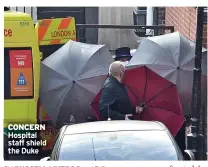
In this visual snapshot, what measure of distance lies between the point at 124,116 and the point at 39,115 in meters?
1.77

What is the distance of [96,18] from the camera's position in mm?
19047

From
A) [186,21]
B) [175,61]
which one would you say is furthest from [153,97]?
[186,21]

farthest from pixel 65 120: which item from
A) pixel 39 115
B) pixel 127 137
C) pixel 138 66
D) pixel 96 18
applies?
pixel 96 18

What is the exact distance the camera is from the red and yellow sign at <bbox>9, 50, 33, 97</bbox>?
10414 mm

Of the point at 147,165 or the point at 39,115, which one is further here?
the point at 39,115

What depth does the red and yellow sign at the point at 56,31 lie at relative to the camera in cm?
1192

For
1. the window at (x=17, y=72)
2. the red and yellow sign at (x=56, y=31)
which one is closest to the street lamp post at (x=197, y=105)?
the window at (x=17, y=72)

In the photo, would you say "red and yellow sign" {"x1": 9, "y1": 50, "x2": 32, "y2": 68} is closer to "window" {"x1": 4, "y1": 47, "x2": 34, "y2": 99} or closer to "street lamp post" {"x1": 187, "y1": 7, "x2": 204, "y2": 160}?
"window" {"x1": 4, "y1": 47, "x2": 34, "y2": 99}

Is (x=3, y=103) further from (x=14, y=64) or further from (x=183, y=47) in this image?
(x=183, y=47)

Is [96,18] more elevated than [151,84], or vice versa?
[96,18]

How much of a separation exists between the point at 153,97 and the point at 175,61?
1.96ft

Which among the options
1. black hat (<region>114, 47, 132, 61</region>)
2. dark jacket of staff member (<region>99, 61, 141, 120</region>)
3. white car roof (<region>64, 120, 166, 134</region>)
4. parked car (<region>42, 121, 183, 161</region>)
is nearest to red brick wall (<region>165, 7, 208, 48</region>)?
black hat (<region>114, 47, 132, 61</region>)

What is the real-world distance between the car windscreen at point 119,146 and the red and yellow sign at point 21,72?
2.96 metres

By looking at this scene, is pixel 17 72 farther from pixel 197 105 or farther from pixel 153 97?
pixel 197 105
